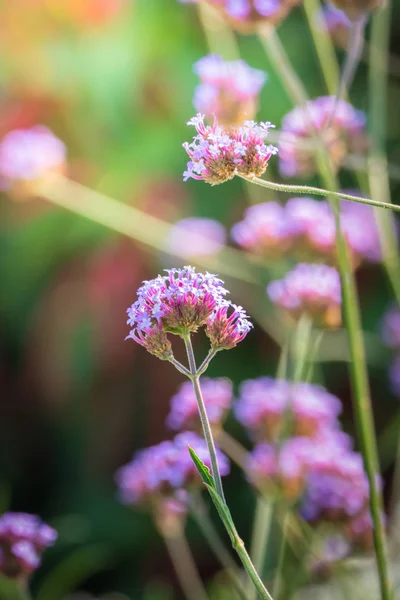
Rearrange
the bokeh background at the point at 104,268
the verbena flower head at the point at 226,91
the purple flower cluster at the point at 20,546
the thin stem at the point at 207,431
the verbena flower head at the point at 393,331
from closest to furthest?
the thin stem at the point at 207,431, the purple flower cluster at the point at 20,546, the verbena flower head at the point at 226,91, the verbena flower head at the point at 393,331, the bokeh background at the point at 104,268

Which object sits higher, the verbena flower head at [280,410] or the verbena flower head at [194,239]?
the verbena flower head at [194,239]

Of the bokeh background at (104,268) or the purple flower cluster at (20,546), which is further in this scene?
the bokeh background at (104,268)

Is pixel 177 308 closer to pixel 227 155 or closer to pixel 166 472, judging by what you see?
pixel 227 155

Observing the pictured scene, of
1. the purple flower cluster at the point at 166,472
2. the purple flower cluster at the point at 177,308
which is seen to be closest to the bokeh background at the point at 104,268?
the purple flower cluster at the point at 166,472

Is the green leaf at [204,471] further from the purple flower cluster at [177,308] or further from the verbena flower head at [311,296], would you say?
the verbena flower head at [311,296]

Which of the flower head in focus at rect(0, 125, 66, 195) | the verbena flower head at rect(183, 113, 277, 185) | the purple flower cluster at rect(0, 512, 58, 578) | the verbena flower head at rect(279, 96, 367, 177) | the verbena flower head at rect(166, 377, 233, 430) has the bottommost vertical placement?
the purple flower cluster at rect(0, 512, 58, 578)

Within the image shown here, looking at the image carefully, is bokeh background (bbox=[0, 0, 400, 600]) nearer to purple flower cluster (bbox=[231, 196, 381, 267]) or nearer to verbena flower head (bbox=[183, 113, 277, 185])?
purple flower cluster (bbox=[231, 196, 381, 267])

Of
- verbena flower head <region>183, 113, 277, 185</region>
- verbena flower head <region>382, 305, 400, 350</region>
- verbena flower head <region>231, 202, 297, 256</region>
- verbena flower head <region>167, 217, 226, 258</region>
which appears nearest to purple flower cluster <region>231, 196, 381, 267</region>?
verbena flower head <region>231, 202, 297, 256</region>
